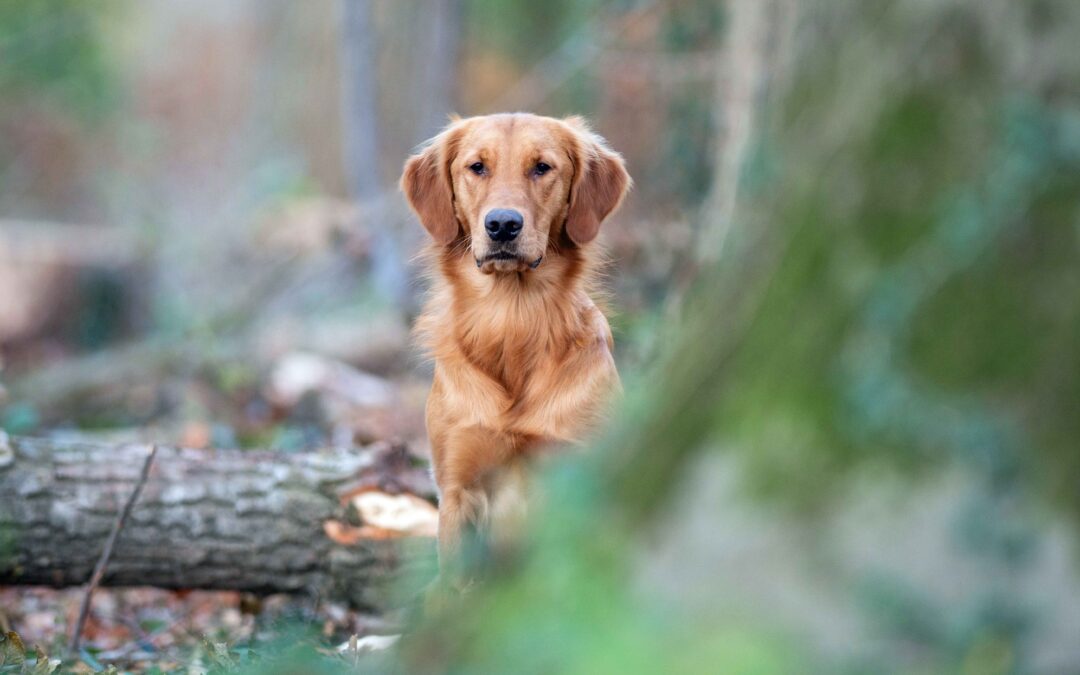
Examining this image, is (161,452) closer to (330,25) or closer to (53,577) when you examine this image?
(53,577)

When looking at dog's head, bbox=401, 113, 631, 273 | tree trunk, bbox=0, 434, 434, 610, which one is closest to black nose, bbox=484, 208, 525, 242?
dog's head, bbox=401, 113, 631, 273

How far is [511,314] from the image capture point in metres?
3.84

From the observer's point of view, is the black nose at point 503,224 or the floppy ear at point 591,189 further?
the floppy ear at point 591,189

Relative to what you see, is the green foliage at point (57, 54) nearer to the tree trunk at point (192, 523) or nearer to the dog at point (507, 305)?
the tree trunk at point (192, 523)

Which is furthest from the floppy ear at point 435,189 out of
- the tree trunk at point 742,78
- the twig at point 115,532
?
the tree trunk at point 742,78

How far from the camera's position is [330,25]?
1970cm

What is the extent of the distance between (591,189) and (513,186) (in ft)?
1.11

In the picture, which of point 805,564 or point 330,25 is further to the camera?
point 330,25

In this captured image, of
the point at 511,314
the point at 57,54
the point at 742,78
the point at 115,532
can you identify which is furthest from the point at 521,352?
the point at 57,54

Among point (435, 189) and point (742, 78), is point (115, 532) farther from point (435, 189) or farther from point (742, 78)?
point (742, 78)

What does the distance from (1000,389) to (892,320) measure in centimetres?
20

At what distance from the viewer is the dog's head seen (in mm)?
3762

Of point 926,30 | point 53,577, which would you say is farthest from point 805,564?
point 53,577

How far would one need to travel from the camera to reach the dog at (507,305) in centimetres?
360
